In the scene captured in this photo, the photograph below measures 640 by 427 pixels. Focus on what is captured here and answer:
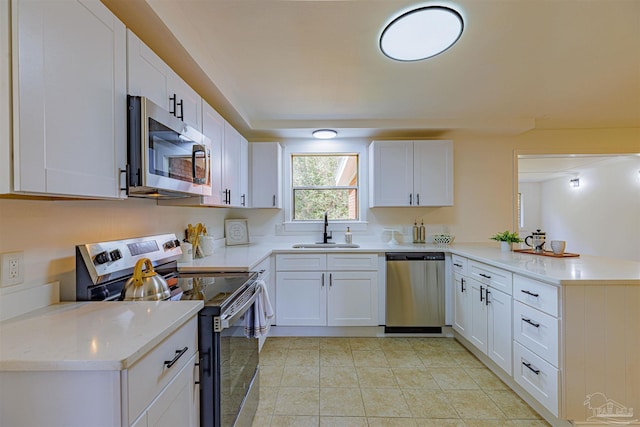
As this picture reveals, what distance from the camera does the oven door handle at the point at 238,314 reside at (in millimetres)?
1224

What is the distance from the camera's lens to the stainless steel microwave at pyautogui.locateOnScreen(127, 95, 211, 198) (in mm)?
1195

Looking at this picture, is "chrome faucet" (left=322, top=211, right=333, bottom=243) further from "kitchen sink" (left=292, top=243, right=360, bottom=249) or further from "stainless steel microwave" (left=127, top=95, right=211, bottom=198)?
"stainless steel microwave" (left=127, top=95, right=211, bottom=198)

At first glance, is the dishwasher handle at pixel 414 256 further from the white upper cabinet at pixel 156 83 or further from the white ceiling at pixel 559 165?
the white ceiling at pixel 559 165

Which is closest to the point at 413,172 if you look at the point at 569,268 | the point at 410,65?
the point at 410,65

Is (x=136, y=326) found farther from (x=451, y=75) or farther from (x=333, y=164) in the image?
(x=333, y=164)

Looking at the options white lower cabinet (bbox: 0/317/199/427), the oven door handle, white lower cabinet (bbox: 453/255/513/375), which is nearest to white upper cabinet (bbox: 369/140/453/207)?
white lower cabinet (bbox: 453/255/513/375)

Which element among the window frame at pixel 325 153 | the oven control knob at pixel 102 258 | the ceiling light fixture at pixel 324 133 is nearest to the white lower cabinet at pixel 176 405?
the oven control knob at pixel 102 258

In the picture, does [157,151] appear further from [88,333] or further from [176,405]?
[176,405]

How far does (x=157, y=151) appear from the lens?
4.25ft

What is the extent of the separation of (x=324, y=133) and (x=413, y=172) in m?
1.15

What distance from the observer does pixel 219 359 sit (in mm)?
1201

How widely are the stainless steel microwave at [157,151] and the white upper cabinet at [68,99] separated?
4 cm

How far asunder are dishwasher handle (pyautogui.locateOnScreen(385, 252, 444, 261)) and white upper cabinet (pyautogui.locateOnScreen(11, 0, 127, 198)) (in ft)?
8.14

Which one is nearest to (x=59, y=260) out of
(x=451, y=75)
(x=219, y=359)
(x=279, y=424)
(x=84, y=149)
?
(x=84, y=149)
